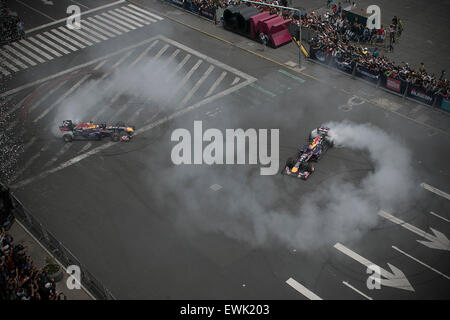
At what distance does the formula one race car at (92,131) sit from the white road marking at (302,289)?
15722 millimetres

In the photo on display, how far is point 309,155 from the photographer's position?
2989 cm

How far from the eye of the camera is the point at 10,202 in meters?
26.6

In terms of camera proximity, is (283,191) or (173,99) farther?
(173,99)

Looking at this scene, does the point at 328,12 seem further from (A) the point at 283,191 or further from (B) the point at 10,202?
(B) the point at 10,202

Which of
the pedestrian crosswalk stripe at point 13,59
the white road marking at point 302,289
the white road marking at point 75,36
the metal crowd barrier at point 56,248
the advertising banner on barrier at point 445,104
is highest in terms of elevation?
the advertising banner on barrier at point 445,104

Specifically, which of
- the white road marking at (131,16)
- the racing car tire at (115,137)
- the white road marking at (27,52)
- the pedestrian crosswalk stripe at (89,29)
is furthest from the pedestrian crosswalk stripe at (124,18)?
the racing car tire at (115,137)

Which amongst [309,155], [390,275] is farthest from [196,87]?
[390,275]

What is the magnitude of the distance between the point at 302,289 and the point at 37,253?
13536mm

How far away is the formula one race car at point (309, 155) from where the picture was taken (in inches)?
Result: 1152

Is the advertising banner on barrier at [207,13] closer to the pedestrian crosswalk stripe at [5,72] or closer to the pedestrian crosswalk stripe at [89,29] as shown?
the pedestrian crosswalk stripe at [89,29]
